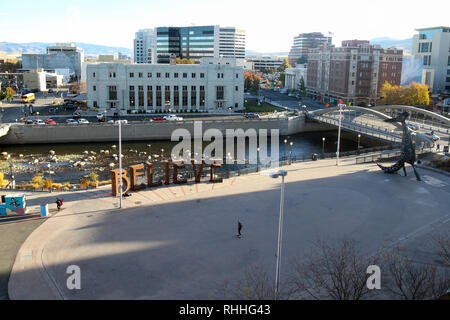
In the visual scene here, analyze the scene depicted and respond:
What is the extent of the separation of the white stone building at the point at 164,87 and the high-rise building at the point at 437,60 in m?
60.1

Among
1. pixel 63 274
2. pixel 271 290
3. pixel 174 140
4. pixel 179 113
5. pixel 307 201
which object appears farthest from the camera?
pixel 179 113

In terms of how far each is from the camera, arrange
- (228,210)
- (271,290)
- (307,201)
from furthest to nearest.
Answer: (307,201)
(228,210)
(271,290)

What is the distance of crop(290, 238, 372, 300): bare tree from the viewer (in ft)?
59.4

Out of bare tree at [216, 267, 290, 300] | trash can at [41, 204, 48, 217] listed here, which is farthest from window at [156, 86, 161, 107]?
bare tree at [216, 267, 290, 300]

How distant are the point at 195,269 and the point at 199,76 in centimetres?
7731

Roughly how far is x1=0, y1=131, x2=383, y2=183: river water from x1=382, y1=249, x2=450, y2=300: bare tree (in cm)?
3256

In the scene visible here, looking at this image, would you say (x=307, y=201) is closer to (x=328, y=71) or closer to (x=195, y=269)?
(x=195, y=269)

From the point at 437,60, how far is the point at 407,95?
35330mm

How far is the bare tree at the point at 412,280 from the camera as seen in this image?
17.4 m

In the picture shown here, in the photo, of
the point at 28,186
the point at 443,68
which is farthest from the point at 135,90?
the point at 443,68

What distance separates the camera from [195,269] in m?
22.5

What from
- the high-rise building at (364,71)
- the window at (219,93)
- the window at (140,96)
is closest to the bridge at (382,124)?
the window at (219,93)

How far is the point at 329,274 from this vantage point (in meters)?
21.0

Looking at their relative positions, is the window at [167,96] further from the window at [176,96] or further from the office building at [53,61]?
the office building at [53,61]
